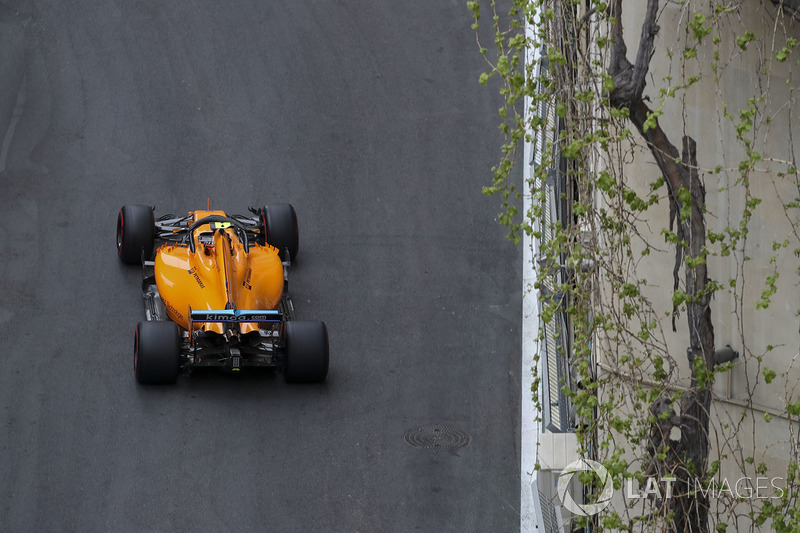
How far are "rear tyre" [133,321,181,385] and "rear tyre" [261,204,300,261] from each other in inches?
92.0

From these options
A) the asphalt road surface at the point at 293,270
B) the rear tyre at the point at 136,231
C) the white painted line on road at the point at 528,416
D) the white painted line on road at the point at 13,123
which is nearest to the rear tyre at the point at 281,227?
the asphalt road surface at the point at 293,270

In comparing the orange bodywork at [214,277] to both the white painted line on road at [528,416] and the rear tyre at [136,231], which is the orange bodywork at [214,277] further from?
the white painted line on road at [528,416]

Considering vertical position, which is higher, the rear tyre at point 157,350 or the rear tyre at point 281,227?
the rear tyre at point 281,227

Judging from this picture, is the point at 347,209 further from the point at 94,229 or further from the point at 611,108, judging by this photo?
the point at 611,108

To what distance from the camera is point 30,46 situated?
1998cm

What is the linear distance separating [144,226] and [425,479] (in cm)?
475

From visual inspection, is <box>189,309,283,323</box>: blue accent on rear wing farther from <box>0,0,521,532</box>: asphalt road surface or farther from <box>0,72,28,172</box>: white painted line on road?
<box>0,72,28,172</box>: white painted line on road

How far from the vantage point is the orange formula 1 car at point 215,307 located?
14.7m

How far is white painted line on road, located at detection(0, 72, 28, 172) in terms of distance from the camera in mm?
18094

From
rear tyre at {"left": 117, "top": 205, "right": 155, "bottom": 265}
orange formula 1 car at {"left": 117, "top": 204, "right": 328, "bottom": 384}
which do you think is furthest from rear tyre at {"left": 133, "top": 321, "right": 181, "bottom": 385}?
rear tyre at {"left": 117, "top": 205, "right": 155, "bottom": 265}

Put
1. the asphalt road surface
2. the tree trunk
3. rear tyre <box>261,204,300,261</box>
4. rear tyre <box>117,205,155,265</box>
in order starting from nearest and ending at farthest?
1. the tree trunk
2. the asphalt road surface
3. rear tyre <box>117,205,155,265</box>
4. rear tyre <box>261,204,300,261</box>

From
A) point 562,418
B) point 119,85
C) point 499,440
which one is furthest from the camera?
point 119,85

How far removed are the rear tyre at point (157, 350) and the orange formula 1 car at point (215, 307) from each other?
0.04 ft

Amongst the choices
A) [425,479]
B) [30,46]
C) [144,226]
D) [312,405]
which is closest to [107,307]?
[144,226]
